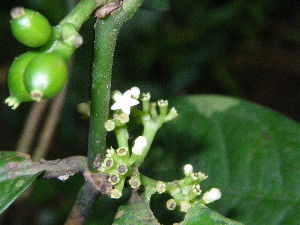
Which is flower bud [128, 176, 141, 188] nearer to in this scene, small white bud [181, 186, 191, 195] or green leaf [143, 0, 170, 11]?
small white bud [181, 186, 191, 195]

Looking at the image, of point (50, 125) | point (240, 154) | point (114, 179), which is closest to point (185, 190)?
point (114, 179)

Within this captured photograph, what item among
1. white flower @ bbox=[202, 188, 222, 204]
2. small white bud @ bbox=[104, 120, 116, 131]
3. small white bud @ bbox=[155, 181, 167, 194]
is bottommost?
white flower @ bbox=[202, 188, 222, 204]

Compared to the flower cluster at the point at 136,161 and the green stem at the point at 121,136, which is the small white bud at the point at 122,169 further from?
the green stem at the point at 121,136

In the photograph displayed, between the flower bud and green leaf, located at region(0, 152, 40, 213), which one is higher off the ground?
green leaf, located at region(0, 152, 40, 213)

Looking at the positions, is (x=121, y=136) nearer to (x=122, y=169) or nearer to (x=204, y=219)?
(x=122, y=169)

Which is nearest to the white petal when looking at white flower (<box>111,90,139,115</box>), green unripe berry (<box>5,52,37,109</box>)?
white flower (<box>111,90,139,115</box>)

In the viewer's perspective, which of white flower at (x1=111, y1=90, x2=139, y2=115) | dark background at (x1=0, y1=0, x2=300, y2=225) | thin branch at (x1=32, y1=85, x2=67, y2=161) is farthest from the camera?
dark background at (x1=0, y1=0, x2=300, y2=225)

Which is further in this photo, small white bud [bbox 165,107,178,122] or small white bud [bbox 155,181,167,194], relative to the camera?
small white bud [bbox 165,107,178,122]

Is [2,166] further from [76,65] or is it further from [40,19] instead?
[76,65]

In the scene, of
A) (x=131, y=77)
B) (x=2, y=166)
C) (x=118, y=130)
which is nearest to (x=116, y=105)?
(x=118, y=130)
